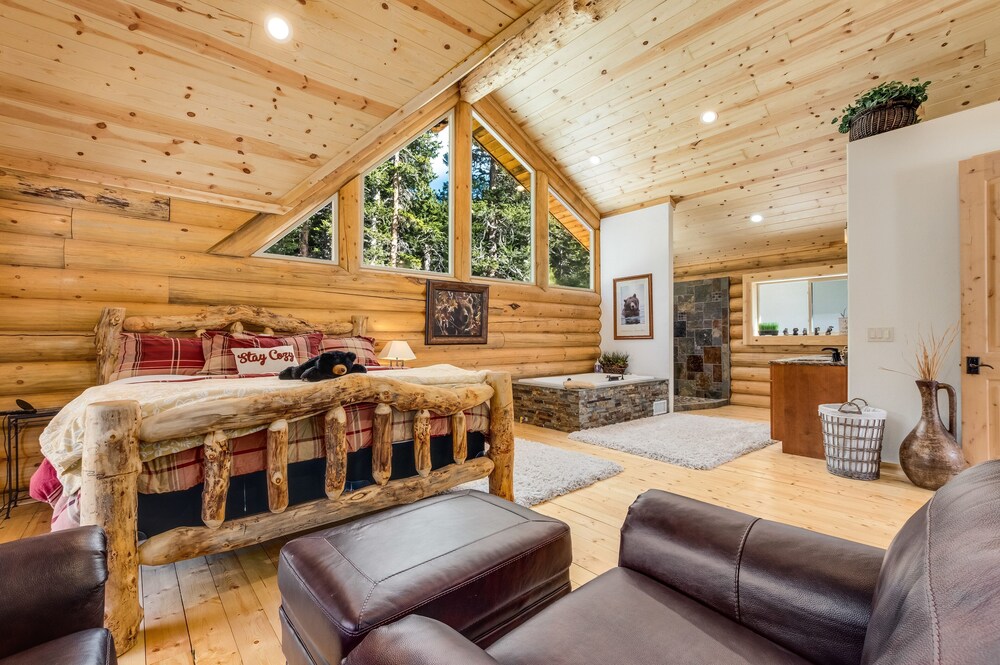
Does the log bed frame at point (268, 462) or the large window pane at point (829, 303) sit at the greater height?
the large window pane at point (829, 303)

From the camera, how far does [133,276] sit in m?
3.51

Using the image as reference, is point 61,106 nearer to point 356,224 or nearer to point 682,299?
point 356,224

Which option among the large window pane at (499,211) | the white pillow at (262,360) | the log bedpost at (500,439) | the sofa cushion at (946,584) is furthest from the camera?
the large window pane at (499,211)

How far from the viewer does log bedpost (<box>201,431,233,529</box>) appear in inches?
68.2

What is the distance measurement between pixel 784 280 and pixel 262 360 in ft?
23.3

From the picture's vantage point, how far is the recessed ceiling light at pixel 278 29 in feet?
8.95

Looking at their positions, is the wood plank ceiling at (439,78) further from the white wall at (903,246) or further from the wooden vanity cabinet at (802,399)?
the wooden vanity cabinet at (802,399)

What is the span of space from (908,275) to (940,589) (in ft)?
13.1

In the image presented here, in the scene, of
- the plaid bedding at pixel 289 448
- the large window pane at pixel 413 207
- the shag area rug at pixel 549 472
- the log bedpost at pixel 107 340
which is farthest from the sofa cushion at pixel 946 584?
the large window pane at pixel 413 207

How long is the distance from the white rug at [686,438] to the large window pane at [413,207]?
9.25 ft

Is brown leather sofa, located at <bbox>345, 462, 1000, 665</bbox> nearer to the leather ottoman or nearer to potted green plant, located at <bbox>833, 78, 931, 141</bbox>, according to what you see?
the leather ottoman

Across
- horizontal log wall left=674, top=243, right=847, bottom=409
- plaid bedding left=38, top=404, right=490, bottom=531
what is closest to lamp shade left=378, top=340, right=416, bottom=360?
plaid bedding left=38, top=404, right=490, bottom=531

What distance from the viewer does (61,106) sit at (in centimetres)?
271

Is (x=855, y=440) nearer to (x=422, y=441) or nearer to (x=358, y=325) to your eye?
(x=422, y=441)
